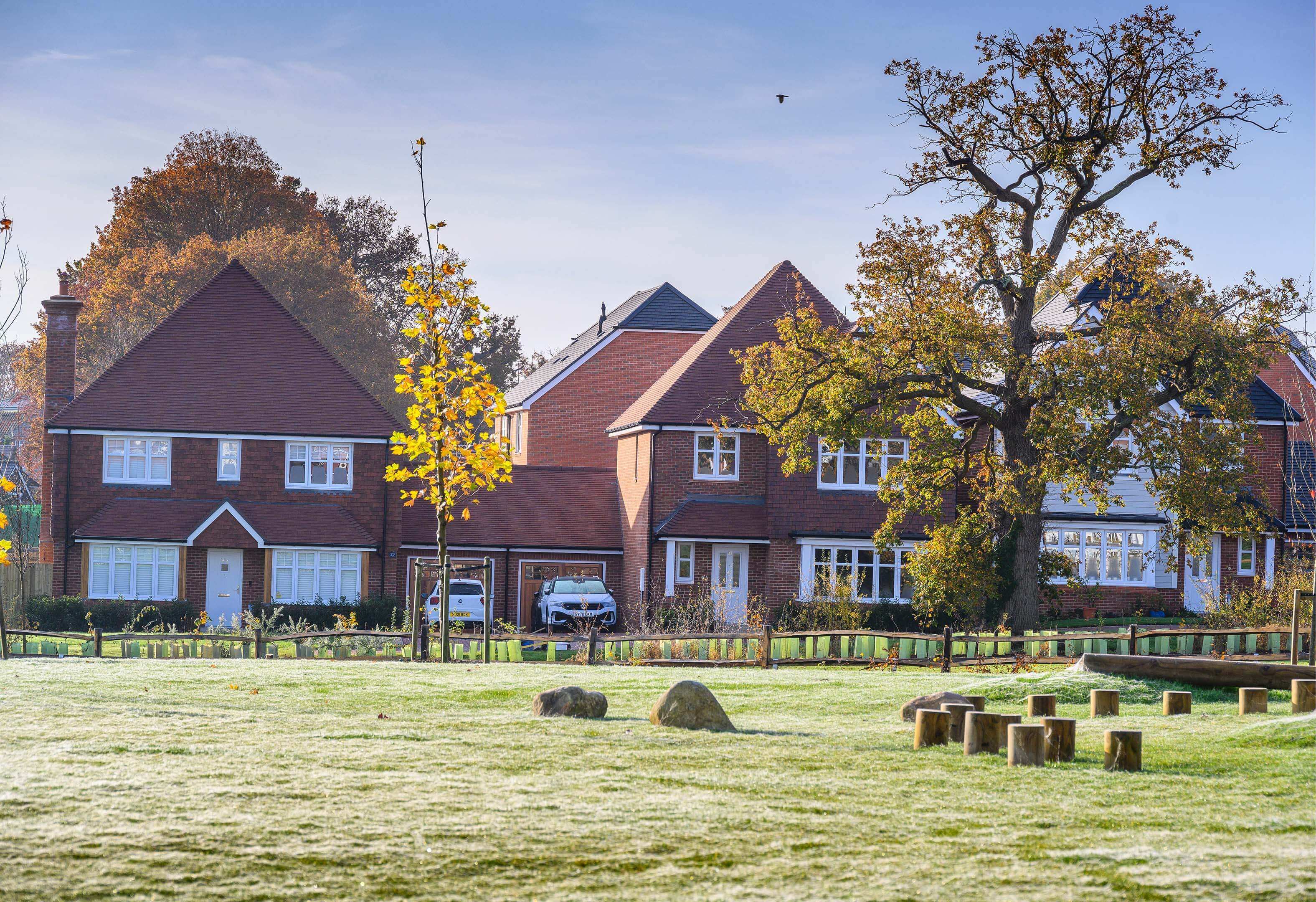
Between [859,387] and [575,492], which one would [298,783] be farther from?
[575,492]

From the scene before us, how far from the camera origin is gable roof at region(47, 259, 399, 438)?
1478 inches

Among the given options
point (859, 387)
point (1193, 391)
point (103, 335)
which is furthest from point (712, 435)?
point (103, 335)

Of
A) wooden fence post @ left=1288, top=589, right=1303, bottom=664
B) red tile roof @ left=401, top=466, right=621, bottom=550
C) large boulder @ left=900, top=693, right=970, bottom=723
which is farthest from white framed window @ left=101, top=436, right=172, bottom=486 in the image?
wooden fence post @ left=1288, top=589, right=1303, bottom=664

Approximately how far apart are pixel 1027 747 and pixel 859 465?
28.6 m

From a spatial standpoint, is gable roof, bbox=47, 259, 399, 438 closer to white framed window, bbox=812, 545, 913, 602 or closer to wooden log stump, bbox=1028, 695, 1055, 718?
white framed window, bbox=812, 545, 913, 602

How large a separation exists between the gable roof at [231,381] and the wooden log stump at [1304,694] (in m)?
29.0

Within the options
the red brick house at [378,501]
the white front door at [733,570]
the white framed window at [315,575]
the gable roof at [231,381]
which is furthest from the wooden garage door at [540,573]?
the gable roof at [231,381]

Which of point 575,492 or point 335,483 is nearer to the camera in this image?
point 335,483

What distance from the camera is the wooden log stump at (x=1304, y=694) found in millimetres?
12453

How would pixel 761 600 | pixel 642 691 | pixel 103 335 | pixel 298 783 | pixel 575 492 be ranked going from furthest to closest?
1. pixel 103 335
2. pixel 575 492
3. pixel 761 600
4. pixel 642 691
5. pixel 298 783

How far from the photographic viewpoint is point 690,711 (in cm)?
1182

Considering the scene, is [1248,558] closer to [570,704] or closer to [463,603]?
[463,603]

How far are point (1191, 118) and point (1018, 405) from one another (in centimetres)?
713

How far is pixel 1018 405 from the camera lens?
29844 millimetres
